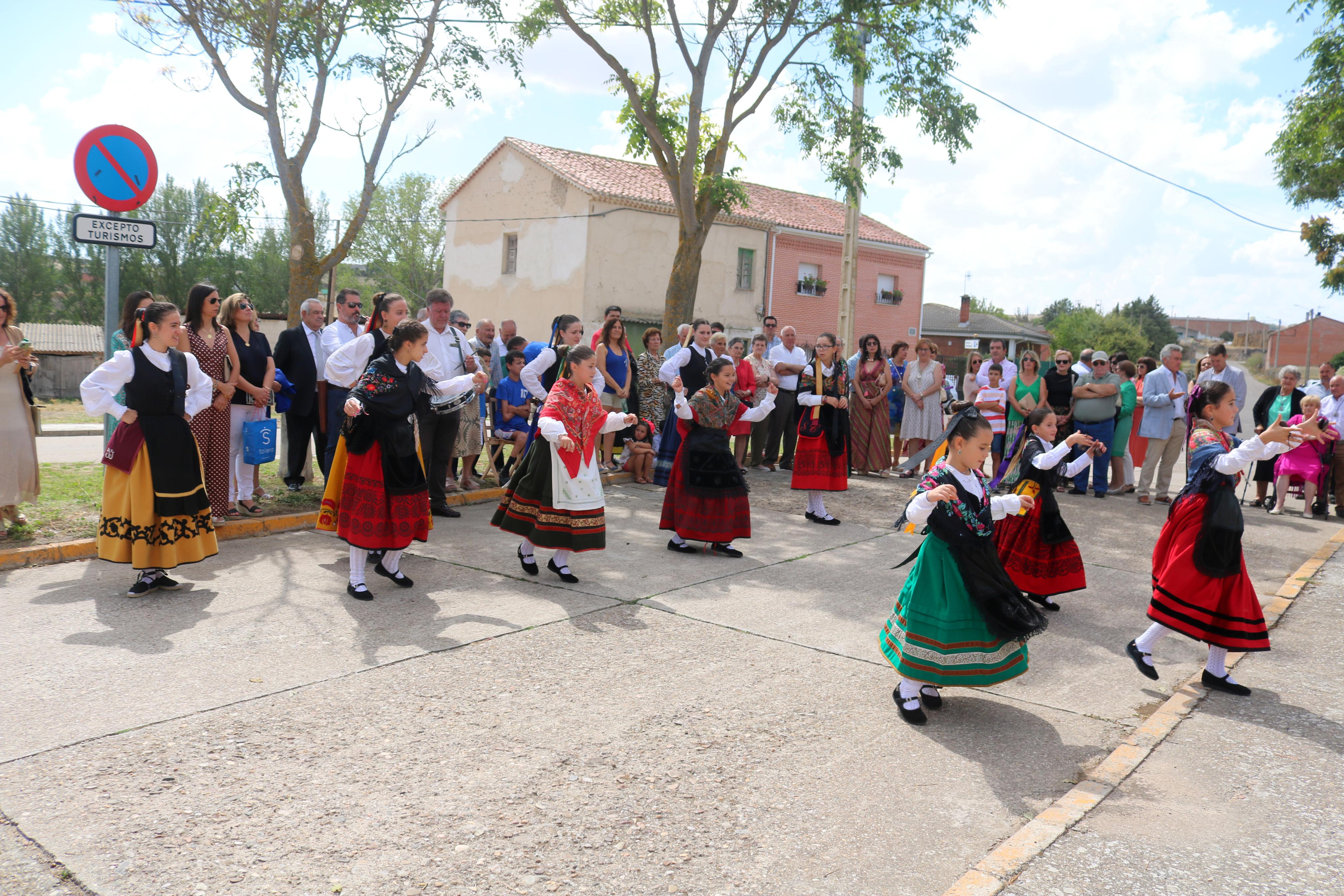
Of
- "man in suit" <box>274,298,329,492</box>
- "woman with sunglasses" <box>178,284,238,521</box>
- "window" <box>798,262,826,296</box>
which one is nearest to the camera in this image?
"woman with sunglasses" <box>178,284,238,521</box>

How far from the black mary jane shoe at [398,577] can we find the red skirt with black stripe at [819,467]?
4189mm

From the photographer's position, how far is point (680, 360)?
9711 mm

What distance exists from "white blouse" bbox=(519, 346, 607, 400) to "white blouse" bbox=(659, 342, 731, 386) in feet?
2.08

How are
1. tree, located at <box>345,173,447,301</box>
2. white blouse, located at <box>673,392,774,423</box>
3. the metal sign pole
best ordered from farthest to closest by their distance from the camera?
1. tree, located at <box>345,173,447,301</box>
2. white blouse, located at <box>673,392,774,423</box>
3. the metal sign pole

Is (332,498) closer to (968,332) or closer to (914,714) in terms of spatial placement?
(914,714)

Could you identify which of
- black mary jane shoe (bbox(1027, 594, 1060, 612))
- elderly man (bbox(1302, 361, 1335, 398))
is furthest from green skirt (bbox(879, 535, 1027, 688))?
elderly man (bbox(1302, 361, 1335, 398))

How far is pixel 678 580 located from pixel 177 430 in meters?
3.55

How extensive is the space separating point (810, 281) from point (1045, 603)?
30.0 meters

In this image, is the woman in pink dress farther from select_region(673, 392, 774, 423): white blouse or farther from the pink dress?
select_region(673, 392, 774, 423): white blouse

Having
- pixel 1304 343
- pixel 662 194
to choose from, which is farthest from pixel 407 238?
pixel 1304 343

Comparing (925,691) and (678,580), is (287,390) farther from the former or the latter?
(925,691)

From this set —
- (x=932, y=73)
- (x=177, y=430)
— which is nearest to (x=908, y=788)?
(x=177, y=430)

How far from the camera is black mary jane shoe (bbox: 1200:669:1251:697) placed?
515 cm

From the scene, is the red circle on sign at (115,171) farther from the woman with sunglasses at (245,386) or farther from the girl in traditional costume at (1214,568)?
the girl in traditional costume at (1214,568)
